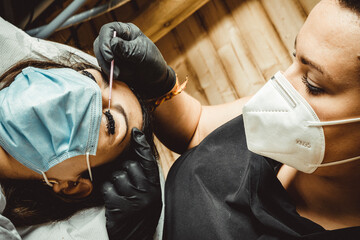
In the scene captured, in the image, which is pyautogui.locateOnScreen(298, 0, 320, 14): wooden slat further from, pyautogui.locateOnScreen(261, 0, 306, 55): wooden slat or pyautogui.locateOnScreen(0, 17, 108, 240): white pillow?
pyautogui.locateOnScreen(0, 17, 108, 240): white pillow

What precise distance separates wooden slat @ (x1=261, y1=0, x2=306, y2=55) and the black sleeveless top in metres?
0.91

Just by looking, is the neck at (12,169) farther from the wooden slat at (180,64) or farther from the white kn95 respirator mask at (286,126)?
the wooden slat at (180,64)

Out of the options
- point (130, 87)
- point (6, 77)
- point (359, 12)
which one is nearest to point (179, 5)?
point (130, 87)

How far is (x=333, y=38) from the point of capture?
0.92m

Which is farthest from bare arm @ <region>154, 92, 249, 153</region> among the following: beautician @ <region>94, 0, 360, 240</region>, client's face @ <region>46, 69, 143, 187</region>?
→ client's face @ <region>46, 69, 143, 187</region>

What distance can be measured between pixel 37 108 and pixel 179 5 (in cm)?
133

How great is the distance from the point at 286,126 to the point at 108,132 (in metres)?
0.78

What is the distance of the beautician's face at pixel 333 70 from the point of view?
90 cm

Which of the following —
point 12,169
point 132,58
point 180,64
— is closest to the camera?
point 12,169

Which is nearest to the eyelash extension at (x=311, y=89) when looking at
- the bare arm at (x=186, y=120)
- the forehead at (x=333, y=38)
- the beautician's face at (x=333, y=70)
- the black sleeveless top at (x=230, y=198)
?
the beautician's face at (x=333, y=70)

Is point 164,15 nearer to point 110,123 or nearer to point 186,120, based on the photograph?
point 186,120

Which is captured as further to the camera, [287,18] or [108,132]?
[287,18]

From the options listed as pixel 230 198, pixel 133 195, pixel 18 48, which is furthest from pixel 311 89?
pixel 18 48

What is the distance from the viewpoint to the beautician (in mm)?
951
